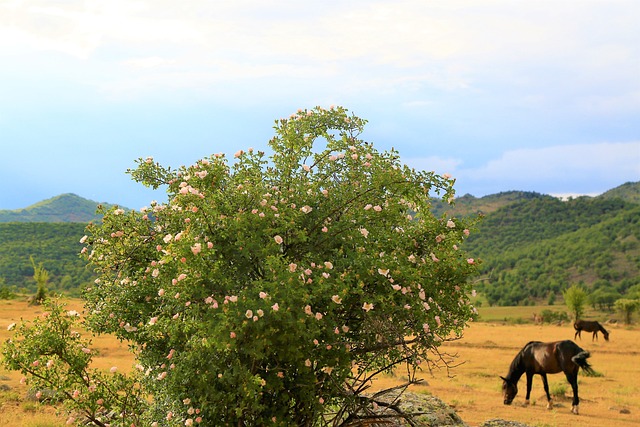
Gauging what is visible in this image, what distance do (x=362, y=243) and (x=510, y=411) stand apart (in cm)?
1528

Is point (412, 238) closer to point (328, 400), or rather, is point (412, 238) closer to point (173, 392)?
point (328, 400)

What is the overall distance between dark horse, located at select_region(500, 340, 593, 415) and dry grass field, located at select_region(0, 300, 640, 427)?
749 mm

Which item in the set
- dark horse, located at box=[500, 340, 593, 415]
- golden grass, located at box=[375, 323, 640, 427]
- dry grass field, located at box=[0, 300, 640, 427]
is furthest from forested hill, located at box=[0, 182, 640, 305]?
dark horse, located at box=[500, 340, 593, 415]

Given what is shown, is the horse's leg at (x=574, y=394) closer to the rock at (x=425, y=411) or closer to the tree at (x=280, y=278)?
the rock at (x=425, y=411)

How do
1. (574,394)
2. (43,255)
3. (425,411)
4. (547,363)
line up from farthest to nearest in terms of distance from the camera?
1. (43,255)
2. (547,363)
3. (574,394)
4. (425,411)

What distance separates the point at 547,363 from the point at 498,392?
13.9 feet

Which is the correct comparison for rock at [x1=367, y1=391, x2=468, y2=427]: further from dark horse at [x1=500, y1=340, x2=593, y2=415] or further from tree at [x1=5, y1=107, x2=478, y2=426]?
dark horse at [x1=500, y1=340, x2=593, y2=415]

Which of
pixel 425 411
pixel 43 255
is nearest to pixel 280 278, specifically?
pixel 425 411

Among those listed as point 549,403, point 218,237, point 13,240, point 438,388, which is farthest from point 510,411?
point 13,240

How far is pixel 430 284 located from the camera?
10.2 metres

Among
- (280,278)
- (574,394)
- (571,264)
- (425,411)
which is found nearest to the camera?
(280,278)

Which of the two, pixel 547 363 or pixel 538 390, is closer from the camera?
pixel 547 363

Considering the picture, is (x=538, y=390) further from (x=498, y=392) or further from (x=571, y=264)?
(x=571, y=264)

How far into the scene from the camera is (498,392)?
27.4 meters
